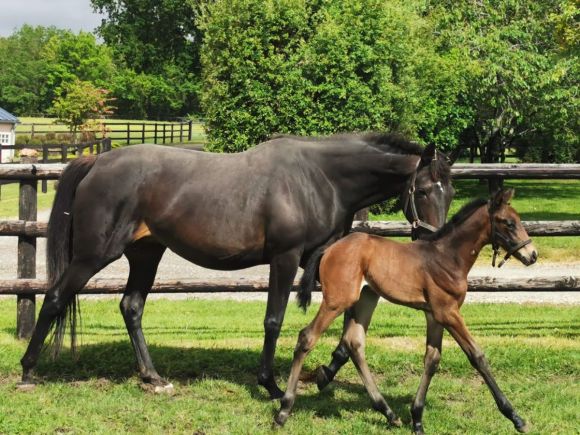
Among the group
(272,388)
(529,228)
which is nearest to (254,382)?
(272,388)

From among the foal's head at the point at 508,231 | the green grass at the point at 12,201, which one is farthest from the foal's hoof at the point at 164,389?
the green grass at the point at 12,201

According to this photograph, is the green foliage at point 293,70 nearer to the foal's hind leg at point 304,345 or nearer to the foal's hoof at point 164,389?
the foal's hoof at point 164,389

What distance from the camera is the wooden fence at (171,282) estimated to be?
24.6 ft

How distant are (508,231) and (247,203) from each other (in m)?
1.97

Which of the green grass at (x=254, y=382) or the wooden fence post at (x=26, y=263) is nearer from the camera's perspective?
the green grass at (x=254, y=382)

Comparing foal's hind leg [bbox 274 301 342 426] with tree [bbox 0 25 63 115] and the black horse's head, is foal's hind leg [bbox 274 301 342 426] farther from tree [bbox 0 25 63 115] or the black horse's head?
tree [bbox 0 25 63 115]

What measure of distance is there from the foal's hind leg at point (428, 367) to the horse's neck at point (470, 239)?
438 mm

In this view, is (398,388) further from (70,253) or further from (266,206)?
(70,253)

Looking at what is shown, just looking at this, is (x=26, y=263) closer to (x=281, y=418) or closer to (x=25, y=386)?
(x=25, y=386)

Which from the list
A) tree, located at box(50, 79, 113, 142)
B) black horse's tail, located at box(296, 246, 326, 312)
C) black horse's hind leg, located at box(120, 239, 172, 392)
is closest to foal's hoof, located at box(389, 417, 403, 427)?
black horse's tail, located at box(296, 246, 326, 312)

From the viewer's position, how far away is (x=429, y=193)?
580 centimetres

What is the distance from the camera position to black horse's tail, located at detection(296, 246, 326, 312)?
5496 mm

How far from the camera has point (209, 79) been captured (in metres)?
17.8

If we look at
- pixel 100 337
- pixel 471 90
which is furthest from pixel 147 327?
pixel 471 90
